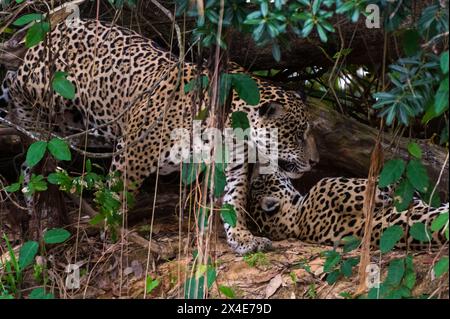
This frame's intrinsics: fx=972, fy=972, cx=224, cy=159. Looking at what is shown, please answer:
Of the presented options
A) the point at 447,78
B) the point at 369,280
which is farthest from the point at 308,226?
the point at 447,78

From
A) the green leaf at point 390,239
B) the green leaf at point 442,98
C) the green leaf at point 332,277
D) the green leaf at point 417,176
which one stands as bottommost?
the green leaf at point 332,277

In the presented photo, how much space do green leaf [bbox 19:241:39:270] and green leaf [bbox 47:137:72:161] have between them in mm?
585

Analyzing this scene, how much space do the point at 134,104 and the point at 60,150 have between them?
5.40 feet

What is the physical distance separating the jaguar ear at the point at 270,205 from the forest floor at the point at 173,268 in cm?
32

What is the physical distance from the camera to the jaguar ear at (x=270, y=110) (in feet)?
21.9

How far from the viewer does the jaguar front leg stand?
6129 mm

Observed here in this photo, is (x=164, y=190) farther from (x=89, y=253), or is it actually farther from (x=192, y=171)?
(x=192, y=171)

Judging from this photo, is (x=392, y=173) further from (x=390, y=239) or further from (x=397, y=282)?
(x=397, y=282)

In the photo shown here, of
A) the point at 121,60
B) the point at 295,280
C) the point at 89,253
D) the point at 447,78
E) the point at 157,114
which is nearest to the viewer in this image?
the point at 447,78

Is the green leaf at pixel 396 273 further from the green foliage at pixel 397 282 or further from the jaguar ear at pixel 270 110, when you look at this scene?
the jaguar ear at pixel 270 110

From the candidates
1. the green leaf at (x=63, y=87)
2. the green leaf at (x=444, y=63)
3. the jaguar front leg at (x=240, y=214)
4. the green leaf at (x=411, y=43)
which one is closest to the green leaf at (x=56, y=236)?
the green leaf at (x=63, y=87)

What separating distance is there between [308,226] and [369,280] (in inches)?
48.7

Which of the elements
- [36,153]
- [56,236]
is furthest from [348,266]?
[36,153]

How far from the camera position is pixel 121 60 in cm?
725
